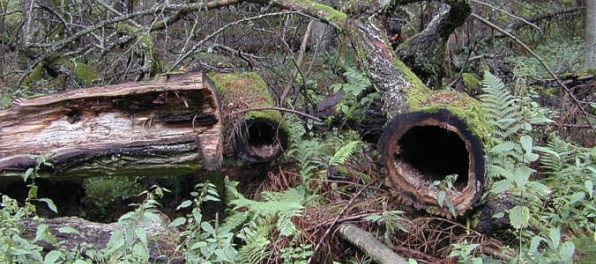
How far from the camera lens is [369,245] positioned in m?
3.40

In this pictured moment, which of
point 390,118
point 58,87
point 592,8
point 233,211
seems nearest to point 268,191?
point 233,211

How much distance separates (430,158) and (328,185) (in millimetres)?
878

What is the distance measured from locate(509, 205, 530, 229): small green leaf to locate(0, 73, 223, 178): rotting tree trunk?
216 centimetres

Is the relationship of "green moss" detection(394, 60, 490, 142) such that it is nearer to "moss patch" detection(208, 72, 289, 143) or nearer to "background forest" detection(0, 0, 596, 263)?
"background forest" detection(0, 0, 596, 263)

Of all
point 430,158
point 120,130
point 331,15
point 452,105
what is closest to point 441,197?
point 452,105

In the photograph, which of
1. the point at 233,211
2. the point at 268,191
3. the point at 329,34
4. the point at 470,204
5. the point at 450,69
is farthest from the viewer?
the point at 329,34

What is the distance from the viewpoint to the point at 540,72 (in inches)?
295

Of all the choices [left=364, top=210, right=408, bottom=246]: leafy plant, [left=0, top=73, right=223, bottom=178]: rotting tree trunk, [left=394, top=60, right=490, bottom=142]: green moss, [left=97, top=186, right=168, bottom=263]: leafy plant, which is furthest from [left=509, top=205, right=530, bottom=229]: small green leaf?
[left=0, top=73, right=223, bottom=178]: rotting tree trunk

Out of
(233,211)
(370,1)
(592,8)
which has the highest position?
(370,1)

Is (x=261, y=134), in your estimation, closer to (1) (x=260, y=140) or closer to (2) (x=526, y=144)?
(1) (x=260, y=140)

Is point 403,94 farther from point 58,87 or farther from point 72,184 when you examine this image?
point 58,87

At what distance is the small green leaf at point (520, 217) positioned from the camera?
291 centimetres

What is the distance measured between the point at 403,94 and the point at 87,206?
2.91 meters

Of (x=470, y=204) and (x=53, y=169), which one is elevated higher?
(x=53, y=169)
